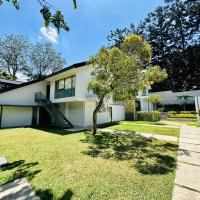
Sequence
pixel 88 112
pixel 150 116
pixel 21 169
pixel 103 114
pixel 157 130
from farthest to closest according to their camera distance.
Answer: pixel 150 116 < pixel 103 114 < pixel 88 112 < pixel 157 130 < pixel 21 169

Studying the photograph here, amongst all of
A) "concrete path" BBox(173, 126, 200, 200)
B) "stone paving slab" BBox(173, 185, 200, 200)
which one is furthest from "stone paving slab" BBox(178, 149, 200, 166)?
"stone paving slab" BBox(173, 185, 200, 200)

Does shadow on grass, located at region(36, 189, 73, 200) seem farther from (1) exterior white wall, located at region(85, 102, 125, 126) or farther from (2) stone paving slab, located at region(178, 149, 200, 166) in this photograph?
(1) exterior white wall, located at region(85, 102, 125, 126)

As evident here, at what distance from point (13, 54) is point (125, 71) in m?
30.7

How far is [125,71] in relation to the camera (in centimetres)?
1120

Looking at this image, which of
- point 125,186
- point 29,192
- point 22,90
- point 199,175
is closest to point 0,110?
point 22,90

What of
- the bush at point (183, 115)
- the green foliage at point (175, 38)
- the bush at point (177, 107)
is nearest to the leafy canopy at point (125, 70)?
the bush at point (183, 115)

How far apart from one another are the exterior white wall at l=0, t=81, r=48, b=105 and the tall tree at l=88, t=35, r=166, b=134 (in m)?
10.8

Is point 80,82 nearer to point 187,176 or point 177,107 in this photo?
point 187,176

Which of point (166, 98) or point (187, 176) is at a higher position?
point (166, 98)

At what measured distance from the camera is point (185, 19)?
3638 cm

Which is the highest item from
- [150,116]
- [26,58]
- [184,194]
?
[26,58]

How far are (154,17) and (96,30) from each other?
107 feet

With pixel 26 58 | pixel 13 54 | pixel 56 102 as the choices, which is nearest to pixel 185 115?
pixel 56 102

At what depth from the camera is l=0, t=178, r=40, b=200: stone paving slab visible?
3434 millimetres
